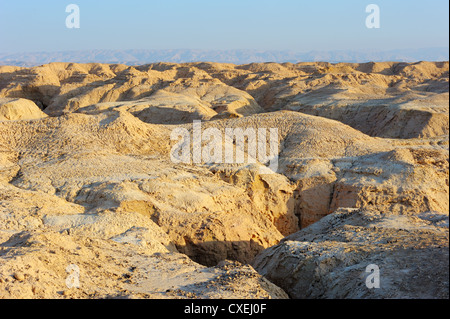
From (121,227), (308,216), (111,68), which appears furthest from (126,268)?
(111,68)

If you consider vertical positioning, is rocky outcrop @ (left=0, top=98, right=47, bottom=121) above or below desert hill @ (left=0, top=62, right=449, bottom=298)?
above

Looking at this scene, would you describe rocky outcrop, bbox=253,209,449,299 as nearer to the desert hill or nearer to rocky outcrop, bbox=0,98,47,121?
the desert hill

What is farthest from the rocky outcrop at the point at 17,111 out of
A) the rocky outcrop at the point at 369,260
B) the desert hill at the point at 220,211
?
the rocky outcrop at the point at 369,260

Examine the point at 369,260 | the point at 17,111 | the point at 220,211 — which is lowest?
the point at 220,211

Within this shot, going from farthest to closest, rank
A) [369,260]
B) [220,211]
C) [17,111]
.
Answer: [17,111] < [220,211] < [369,260]

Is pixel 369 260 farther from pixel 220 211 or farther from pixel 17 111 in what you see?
pixel 17 111

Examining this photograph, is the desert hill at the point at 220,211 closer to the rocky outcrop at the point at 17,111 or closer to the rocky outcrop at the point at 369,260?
the rocky outcrop at the point at 369,260

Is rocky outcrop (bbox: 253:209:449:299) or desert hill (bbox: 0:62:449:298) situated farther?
desert hill (bbox: 0:62:449:298)

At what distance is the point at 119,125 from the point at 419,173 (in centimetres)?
732

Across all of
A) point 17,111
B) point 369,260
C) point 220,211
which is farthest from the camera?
point 17,111

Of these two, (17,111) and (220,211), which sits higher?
(17,111)

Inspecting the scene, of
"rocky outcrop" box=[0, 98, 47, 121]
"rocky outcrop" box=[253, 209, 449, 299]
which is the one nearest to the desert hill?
"rocky outcrop" box=[253, 209, 449, 299]

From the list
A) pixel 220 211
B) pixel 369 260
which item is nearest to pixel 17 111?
pixel 220 211
